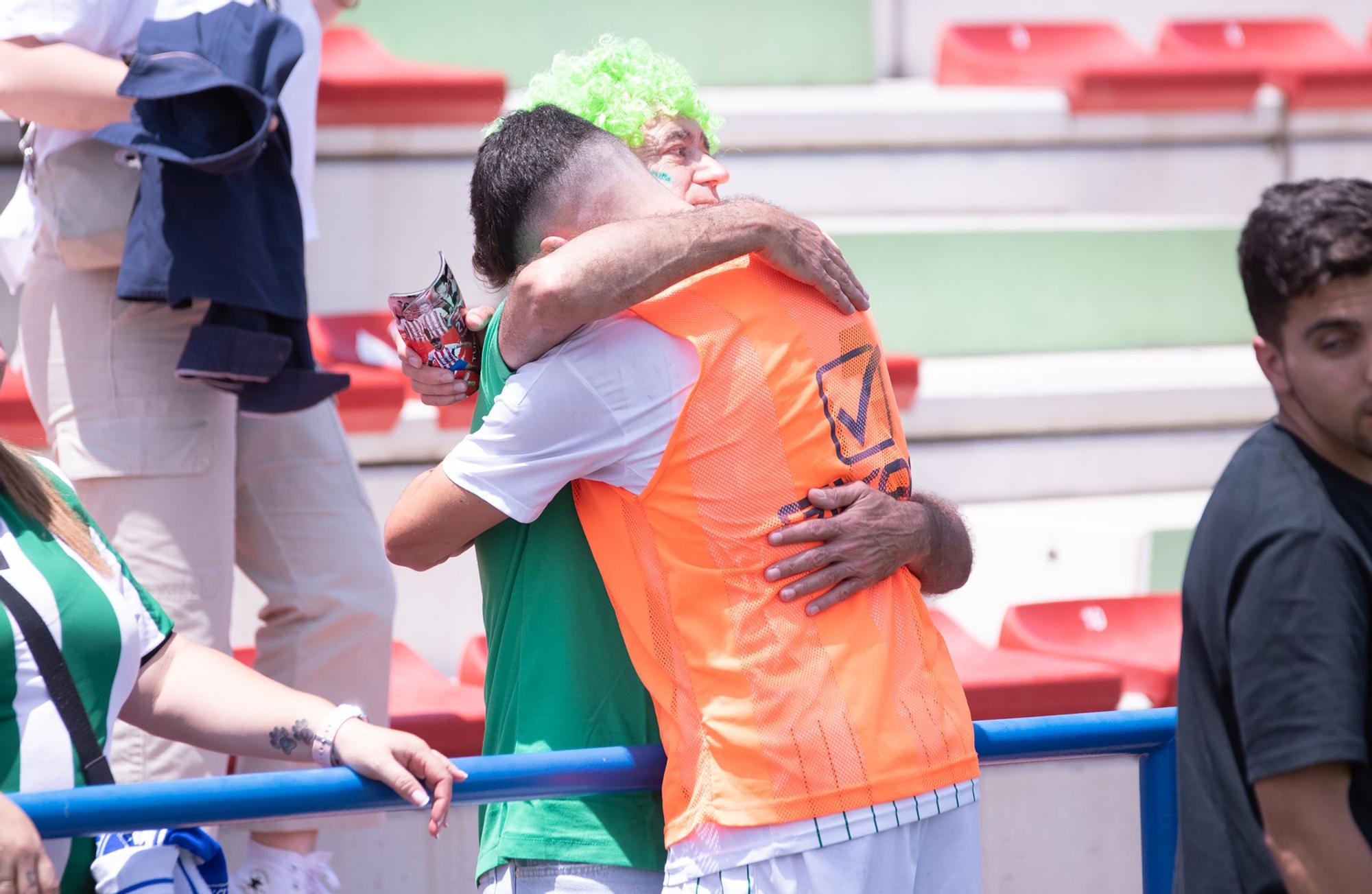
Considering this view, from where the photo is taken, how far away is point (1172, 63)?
4.15 m

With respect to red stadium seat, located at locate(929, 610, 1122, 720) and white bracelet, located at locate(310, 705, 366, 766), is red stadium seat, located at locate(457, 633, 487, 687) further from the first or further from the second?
white bracelet, located at locate(310, 705, 366, 766)

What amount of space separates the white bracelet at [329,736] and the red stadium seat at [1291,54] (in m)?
3.57

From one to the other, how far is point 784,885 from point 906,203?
120 inches

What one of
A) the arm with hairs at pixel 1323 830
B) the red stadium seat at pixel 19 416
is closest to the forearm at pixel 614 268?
the arm with hairs at pixel 1323 830

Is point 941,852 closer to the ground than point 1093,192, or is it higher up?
closer to the ground

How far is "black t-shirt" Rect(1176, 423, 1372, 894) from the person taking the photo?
1001 mm

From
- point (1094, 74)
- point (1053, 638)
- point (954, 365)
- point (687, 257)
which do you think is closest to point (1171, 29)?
point (1094, 74)

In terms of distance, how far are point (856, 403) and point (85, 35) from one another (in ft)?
4.28

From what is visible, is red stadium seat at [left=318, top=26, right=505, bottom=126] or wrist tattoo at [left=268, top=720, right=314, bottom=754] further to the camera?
red stadium seat at [left=318, top=26, right=505, bottom=126]

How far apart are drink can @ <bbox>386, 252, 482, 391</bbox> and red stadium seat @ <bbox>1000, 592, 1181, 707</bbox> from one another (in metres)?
1.82

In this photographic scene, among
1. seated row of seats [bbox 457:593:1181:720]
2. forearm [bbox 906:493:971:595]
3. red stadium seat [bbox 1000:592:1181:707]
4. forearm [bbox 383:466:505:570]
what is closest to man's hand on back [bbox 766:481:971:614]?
forearm [bbox 906:493:971:595]

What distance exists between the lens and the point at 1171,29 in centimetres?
453

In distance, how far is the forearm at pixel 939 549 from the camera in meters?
1.44

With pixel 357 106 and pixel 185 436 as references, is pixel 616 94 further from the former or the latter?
pixel 357 106
